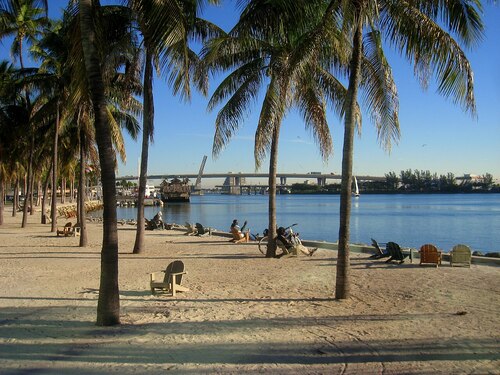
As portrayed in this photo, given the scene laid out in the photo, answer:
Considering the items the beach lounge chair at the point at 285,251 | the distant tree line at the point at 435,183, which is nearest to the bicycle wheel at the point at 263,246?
the beach lounge chair at the point at 285,251

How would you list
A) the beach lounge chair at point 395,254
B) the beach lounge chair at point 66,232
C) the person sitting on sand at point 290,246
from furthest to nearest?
the beach lounge chair at point 66,232, the person sitting on sand at point 290,246, the beach lounge chair at point 395,254

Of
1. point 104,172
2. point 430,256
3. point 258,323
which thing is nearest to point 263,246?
point 430,256

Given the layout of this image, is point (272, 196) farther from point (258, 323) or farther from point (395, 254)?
point (258, 323)

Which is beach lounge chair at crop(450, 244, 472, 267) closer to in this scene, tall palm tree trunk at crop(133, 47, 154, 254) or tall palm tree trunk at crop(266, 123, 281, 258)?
tall palm tree trunk at crop(266, 123, 281, 258)

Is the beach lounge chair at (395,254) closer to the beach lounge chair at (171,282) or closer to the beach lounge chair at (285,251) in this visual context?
the beach lounge chair at (285,251)

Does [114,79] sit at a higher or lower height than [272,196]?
higher

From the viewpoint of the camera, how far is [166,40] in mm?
6906

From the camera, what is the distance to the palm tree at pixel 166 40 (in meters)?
6.81

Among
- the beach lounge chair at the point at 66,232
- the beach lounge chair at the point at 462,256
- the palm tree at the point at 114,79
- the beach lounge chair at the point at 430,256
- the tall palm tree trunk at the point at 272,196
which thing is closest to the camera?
the palm tree at the point at 114,79

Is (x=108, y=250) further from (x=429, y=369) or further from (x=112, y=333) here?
(x=429, y=369)

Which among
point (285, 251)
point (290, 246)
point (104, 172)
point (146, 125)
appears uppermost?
point (146, 125)

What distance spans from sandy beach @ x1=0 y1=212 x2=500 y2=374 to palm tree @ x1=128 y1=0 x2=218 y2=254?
3354mm

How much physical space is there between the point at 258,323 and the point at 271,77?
22.9 ft

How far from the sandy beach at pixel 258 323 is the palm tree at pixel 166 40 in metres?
3.35
